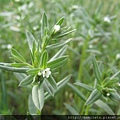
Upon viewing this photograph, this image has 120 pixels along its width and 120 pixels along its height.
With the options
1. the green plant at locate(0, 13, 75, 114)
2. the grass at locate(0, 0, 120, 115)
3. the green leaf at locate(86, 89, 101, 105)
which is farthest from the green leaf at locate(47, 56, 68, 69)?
the grass at locate(0, 0, 120, 115)

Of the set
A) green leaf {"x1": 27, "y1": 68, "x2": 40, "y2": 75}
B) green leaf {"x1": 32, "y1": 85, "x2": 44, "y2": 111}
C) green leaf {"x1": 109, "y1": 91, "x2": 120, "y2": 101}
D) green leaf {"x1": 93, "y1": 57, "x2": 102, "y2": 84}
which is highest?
green leaf {"x1": 27, "y1": 68, "x2": 40, "y2": 75}

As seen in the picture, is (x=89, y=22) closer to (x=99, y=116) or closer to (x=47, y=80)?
(x=99, y=116)

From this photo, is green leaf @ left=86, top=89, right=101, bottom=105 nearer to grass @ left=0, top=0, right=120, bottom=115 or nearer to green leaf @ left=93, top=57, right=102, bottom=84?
green leaf @ left=93, top=57, right=102, bottom=84

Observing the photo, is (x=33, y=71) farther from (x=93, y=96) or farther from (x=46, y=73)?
A: (x=93, y=96)

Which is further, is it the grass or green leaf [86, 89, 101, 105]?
the grass

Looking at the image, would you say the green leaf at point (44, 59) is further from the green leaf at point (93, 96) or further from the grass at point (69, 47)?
the grass at point (69, 47)

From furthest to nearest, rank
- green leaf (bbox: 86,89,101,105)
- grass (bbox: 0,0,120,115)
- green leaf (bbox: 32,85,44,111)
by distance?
grass (bbox: 0,0,120,115) < green leaf (bbox: 86,89,101,105) < green leaf (bbox: 32,85,44,111)

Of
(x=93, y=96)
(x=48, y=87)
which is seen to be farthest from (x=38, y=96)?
(x=93, y=96)
